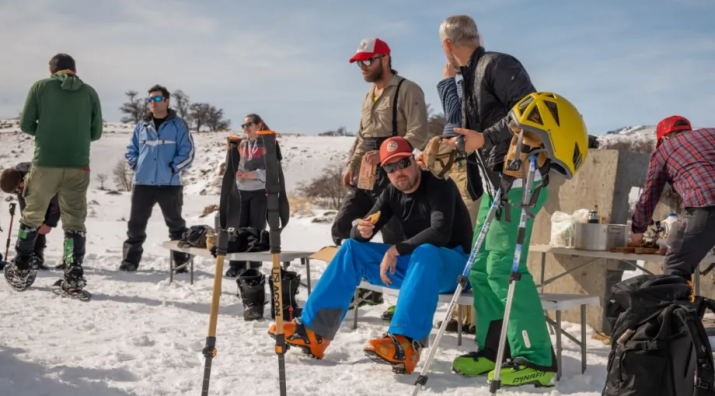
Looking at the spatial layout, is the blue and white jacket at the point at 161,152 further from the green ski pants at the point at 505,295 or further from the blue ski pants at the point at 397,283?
the green ski pants at the point at 505,295

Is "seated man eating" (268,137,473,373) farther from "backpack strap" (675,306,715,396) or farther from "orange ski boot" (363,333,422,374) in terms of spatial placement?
"backpack strap" (675,306,715,396)

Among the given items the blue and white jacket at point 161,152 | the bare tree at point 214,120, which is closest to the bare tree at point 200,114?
the bare tree at point 214,120

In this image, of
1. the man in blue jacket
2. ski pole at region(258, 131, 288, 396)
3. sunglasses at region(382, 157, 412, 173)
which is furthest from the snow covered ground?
sunglasses at region(382, 157, 412, 173)

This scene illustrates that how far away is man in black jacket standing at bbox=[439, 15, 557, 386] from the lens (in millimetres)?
3965

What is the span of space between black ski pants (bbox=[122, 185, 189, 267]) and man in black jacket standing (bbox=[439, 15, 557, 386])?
195 inches

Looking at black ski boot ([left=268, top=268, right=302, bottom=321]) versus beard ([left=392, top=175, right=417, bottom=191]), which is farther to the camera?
black ski boot ([left=268, top=268, right=302, bottom=321])

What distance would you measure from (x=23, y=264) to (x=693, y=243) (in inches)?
234

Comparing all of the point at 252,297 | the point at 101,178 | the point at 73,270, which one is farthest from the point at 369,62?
the point at 101,178

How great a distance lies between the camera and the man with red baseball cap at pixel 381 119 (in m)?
5.73

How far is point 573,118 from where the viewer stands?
11.9ft

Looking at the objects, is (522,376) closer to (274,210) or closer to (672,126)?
(274,210)

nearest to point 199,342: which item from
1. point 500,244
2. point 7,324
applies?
point 7,324

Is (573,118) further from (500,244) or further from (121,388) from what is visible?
(121,388)

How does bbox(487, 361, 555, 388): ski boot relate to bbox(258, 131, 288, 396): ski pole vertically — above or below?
below
